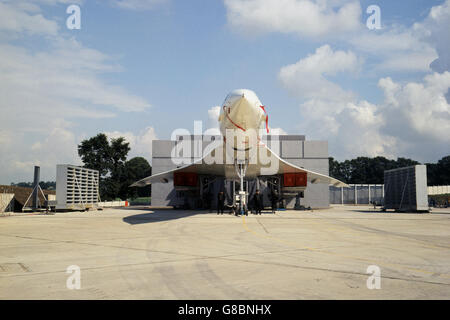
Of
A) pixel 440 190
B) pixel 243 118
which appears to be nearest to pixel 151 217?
pixel 243 118

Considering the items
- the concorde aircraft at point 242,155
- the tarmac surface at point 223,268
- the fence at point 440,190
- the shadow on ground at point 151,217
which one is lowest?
the shadow on ground at point 151,217

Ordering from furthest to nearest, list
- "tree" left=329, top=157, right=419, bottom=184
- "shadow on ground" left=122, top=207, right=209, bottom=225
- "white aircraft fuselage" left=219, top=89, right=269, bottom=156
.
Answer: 1. "tree" left=329, top=157, right=419, bottom=184
2. "shadow on ground" left=122, top=207, right=209, bottom=225
3. "white aircraft fuselage" left=219, top=89, right=269, bottom=156

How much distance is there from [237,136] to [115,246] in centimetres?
1031

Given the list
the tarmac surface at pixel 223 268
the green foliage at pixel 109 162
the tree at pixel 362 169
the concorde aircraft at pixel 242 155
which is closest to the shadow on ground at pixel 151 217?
the concorde aircraft at pixel 242 155

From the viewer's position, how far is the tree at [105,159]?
46.5 m

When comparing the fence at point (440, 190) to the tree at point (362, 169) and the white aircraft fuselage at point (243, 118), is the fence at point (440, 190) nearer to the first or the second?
the tree at point (362, 169)

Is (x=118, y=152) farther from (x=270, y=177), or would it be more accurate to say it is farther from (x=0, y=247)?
(x=0, y=247)

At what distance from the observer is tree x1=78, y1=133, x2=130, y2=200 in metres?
46.5

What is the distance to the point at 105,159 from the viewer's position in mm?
47438

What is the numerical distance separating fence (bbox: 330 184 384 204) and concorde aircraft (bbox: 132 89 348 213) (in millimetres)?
21145

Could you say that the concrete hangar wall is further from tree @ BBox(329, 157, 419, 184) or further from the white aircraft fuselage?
tree @ BBox(329, 157, 419, 184)

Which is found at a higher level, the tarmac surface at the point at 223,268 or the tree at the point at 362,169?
the tree at the point at 362,169

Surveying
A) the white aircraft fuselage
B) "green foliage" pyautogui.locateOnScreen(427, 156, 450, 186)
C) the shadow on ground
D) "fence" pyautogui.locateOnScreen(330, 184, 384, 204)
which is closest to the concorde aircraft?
the white aircraft fuselage
